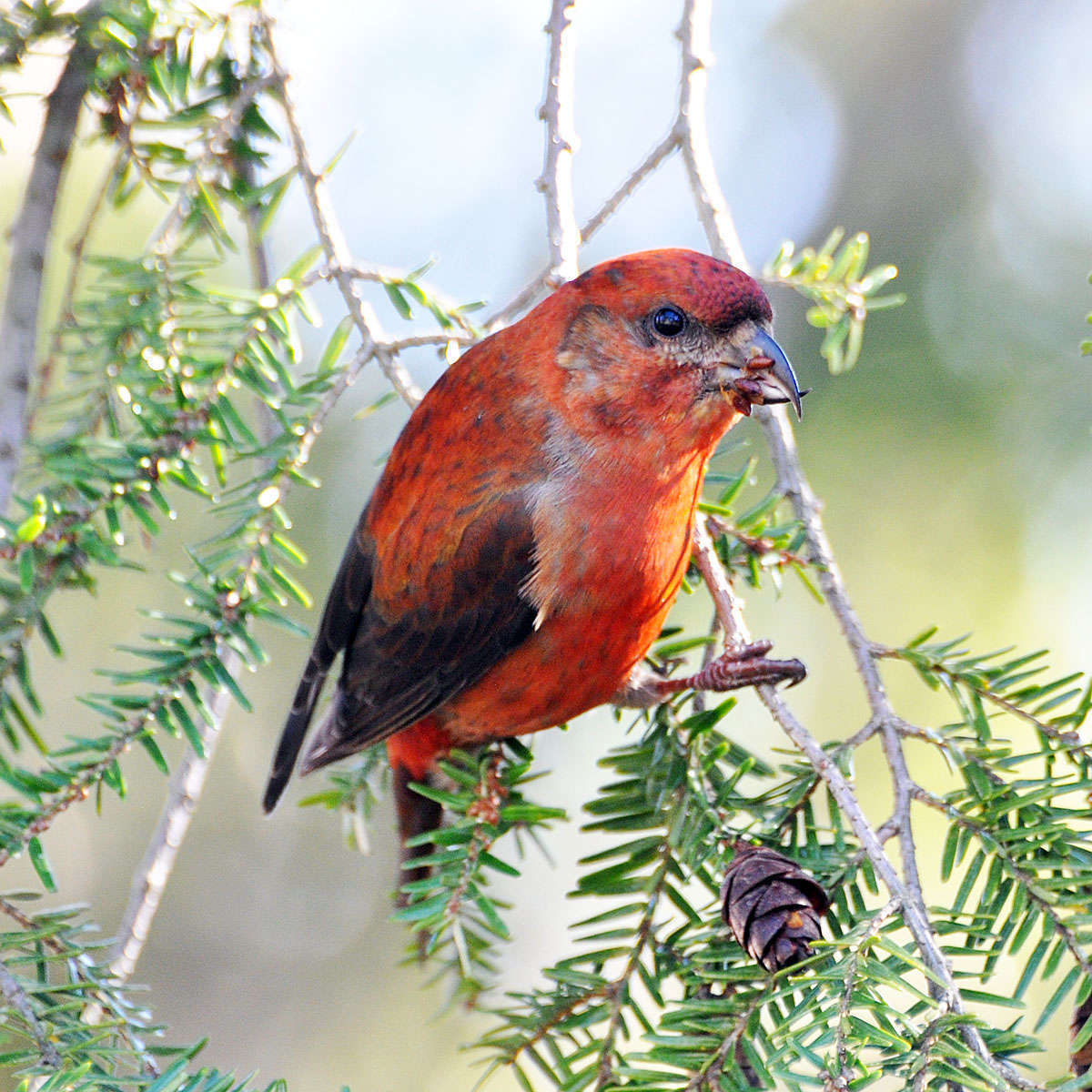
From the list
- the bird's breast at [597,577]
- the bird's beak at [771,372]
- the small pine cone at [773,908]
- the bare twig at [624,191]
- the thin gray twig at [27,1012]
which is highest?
the bare twig at [624,191]

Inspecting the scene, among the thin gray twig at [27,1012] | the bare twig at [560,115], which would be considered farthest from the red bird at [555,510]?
the thin gray twig at [27,1012]

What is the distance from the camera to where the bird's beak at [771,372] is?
6.53 feet

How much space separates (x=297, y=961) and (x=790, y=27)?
465 centimetres

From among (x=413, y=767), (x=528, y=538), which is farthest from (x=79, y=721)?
(x=528, y=538)

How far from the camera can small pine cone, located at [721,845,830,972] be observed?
142cm

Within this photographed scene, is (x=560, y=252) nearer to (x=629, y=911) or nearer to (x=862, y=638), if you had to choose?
(x=862, y=638)

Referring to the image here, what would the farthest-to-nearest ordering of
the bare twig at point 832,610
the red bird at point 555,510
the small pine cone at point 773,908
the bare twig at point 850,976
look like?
the red bird at point 555,510 < the small pine cone at point 773,908 < the bare twig at point 832,610 < the bare twig at point 850,976

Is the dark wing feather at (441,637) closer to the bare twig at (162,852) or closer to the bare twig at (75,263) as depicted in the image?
the bare twig at (162,852)

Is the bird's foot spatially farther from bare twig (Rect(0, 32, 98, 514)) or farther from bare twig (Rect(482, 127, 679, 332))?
bare twig (Rect(0, 32, 98, 514))

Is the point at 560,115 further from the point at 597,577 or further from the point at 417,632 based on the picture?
the point at 417,632

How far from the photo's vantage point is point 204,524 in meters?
4.65

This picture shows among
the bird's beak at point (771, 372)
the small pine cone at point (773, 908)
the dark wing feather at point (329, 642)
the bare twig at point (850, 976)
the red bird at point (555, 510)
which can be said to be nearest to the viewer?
the bare twig at point (850, 976)

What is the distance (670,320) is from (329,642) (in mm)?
1089

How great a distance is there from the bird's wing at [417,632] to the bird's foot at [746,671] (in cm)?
37
